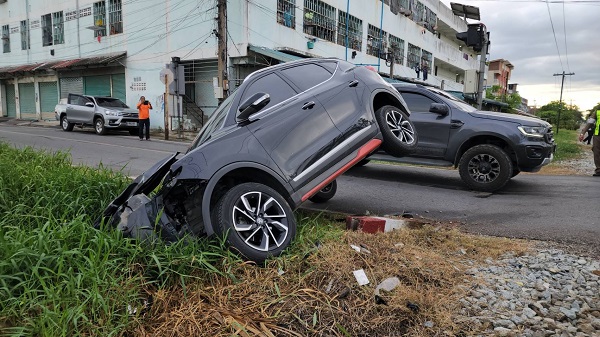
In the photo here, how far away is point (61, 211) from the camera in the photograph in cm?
429

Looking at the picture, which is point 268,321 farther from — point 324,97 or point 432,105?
point 432,105

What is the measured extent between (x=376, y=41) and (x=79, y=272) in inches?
1048

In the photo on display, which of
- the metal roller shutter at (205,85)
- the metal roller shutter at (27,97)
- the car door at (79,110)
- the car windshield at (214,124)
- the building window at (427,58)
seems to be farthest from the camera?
the building window at (427,58)

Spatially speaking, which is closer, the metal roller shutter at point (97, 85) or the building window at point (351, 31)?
the building window at point (351, 31)

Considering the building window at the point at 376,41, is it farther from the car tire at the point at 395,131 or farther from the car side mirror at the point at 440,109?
the car tire at the point at 395,131

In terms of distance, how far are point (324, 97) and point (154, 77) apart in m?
20.0

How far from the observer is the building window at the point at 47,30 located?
28.3m

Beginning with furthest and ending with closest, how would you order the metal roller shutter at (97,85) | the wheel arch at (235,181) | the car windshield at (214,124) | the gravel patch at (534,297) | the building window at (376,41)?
the building window at (376,41), the metal roller shutter at (97,85), the car windshield at (214,124), the wheel arch at (235,181), the gravel patch at (534,297)

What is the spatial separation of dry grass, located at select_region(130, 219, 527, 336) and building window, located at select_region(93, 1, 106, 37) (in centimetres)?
2609

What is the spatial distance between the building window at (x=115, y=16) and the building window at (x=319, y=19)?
11319mm

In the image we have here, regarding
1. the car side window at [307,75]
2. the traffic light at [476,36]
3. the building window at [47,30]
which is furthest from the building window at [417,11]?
the car side window at [307,75]

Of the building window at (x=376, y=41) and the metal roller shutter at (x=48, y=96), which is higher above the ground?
the building window at (x=376, y=41)

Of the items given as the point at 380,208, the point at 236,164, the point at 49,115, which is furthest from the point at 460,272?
the point at 49,115

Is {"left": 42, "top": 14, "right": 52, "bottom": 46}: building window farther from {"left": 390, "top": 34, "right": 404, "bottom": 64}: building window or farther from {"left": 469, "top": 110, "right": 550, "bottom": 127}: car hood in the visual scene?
{"left": 469, "top": 110, "right": 550, "bottom": 127}: car hood
